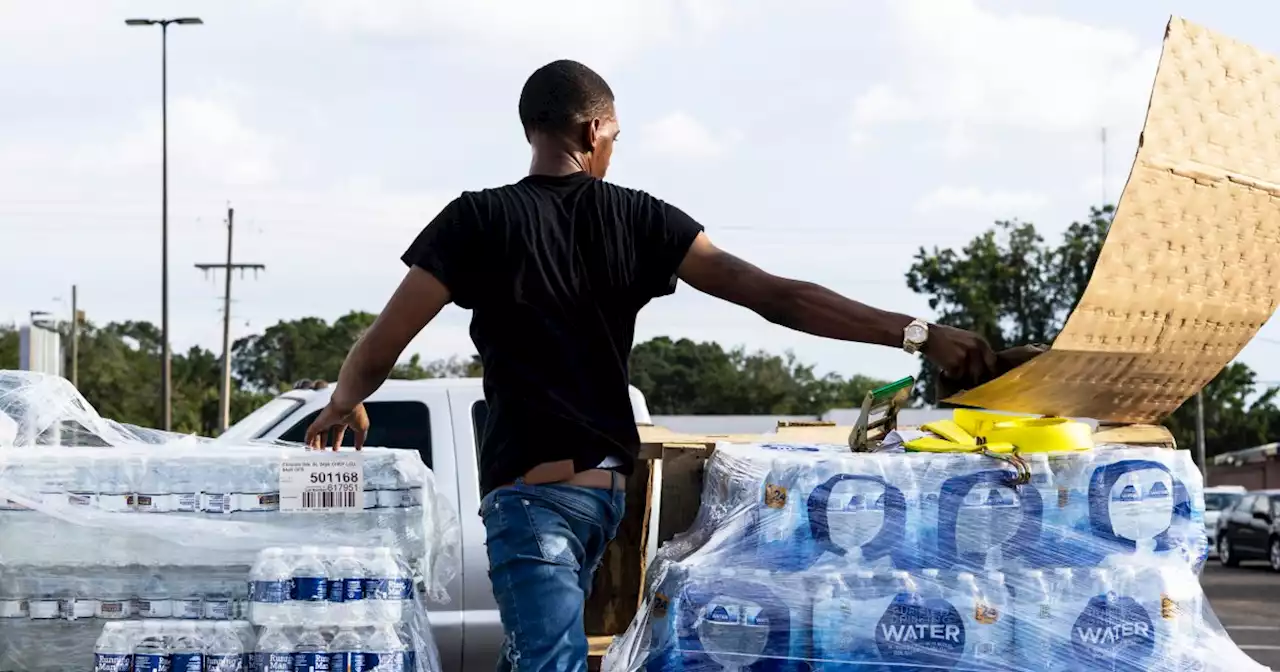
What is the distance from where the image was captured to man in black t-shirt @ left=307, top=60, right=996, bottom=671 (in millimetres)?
3361

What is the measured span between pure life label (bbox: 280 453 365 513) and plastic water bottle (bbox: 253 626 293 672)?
601 millimetres

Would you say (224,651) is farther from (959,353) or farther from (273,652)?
(959,353)

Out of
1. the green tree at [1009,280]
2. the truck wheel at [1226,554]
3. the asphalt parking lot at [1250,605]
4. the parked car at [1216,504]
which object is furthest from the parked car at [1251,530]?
the green tree at [1009,280]

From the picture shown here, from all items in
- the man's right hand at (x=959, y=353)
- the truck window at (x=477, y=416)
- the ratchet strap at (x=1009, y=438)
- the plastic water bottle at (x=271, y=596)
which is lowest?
the plastic water bottle at (x=271, y=596)

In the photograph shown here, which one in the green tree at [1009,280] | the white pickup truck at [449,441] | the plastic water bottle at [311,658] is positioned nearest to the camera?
the plastic water bottle at [311,658]

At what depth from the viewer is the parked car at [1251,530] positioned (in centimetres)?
2619

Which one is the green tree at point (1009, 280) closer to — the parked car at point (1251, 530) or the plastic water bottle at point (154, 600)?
the parked car at point (1251, 530)

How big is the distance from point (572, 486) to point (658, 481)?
1691mm

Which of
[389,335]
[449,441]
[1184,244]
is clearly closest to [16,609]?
[389,335]

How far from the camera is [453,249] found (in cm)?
339

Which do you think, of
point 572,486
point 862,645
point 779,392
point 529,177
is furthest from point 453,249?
point 779,392

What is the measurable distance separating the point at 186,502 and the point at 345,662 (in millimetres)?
1035

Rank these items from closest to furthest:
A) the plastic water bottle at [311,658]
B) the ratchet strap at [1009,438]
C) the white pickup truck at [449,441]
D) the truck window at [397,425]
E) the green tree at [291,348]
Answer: the ratchet strap at [1009,438]
the plastic water bottle at [311,658]
the white pickup truck at [449,441]
the truck window at [397,425]
the green tree at [291,348]

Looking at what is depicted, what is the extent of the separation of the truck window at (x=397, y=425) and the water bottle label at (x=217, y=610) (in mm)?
2682
